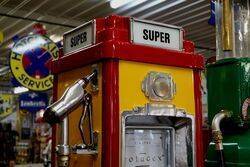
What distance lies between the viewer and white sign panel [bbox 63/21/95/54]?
251cm

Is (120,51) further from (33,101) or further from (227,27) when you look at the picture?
(33,101)

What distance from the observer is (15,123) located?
68.2 feet

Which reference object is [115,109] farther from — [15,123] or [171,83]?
[15,123]

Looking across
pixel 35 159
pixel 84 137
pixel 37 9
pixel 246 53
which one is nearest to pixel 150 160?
pixel 84 137

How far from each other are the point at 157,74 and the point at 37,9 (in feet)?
22.2

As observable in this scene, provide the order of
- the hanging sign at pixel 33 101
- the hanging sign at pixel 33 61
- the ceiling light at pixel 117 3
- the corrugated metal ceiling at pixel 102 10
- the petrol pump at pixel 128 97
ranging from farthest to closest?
the hanging sign at pixel 33 101 < the corrugated metal ceiling at pixel 102 10 < the ceiling light at pixel 117 3 < the hanging sign at pixel 33 61 < the petrol pump at pixel 128 97

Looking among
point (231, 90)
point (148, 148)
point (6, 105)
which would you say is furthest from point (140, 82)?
point (6, 105)

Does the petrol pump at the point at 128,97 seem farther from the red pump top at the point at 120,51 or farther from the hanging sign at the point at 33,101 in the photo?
the hanging sign at the point at 33,101

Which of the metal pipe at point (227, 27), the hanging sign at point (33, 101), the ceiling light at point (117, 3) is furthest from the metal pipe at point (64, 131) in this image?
the hanging sign at point (33, 101)

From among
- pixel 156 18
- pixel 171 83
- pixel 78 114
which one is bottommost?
pixel 78 114

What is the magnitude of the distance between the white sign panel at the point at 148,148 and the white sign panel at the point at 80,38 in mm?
608

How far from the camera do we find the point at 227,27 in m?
2.79

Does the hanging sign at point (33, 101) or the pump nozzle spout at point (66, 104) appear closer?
the pump nozzle spout at point (66, 104)

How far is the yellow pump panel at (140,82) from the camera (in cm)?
236
